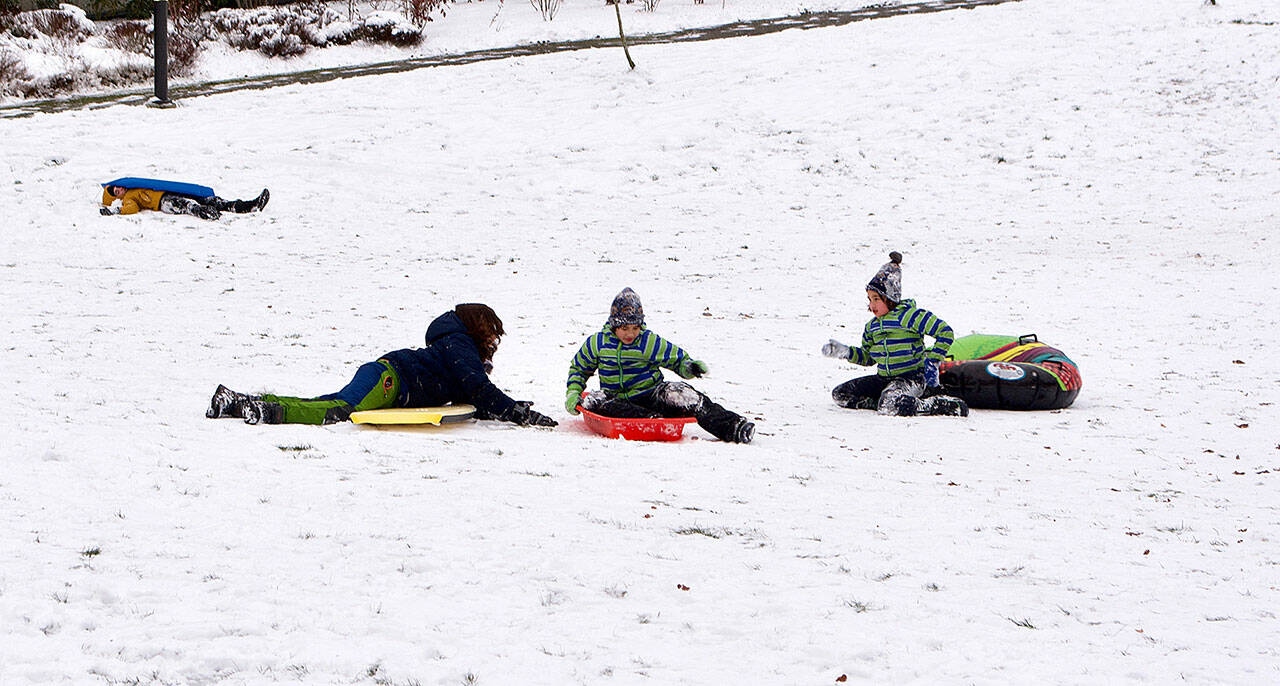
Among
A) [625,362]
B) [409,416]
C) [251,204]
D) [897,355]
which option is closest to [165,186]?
[251,204]

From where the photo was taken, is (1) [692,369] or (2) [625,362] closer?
(1) [692,369]

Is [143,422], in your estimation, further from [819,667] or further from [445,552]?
[819,667]

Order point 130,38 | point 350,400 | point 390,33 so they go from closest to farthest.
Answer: point 350,400 → point 130,38 → point 390,33

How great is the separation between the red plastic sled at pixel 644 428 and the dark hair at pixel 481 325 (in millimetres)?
942

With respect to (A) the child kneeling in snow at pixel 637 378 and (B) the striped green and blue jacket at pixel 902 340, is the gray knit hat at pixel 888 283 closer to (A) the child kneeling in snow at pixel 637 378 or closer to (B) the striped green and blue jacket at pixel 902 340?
(B) the striped green and blue jacket at pixel 902 340

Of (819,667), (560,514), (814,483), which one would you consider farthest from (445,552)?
(814,483)

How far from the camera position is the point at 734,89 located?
74.6 ft

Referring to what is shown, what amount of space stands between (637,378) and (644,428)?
0.45m

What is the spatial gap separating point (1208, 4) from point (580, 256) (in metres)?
18.6

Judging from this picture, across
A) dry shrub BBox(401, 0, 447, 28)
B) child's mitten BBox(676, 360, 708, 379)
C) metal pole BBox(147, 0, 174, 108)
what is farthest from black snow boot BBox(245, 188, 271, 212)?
dry shrub BBox(401, 0, 447, 28)

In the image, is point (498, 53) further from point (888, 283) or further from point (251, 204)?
point (888, 283)

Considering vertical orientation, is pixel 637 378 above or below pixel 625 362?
below

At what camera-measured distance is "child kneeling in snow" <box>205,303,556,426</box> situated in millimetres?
7180

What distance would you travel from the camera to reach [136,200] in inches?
613
